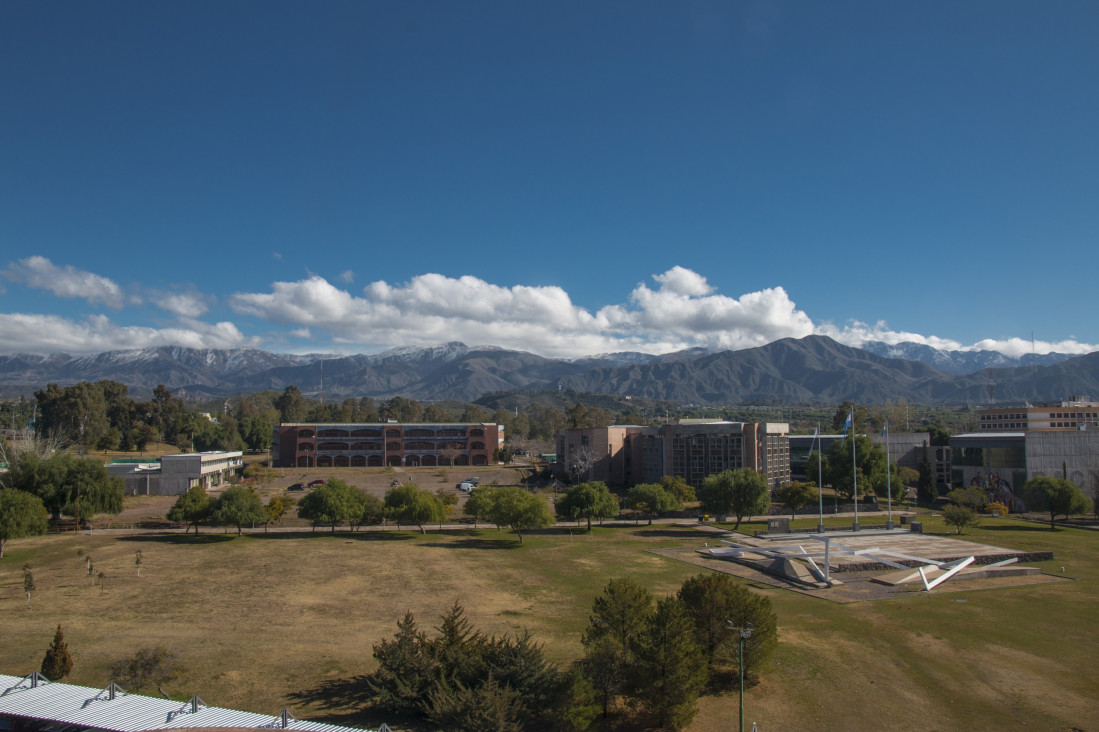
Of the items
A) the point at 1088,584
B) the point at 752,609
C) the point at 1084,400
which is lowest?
the point at 1088,584

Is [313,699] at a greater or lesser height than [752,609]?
lesser

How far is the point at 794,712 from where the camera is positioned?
24297 mm

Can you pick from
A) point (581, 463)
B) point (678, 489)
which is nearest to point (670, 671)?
point (678, 489)

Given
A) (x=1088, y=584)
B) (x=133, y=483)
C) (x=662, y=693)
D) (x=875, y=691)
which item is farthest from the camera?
(x=133, y=483)

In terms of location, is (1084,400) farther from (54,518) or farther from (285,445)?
(54,518)

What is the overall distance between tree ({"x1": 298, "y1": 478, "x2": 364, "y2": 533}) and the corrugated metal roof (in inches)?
1591

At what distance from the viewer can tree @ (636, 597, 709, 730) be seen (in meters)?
22.2

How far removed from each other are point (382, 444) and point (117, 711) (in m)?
116

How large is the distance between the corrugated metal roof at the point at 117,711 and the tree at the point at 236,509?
39.8 meters

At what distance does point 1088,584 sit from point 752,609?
34.9m

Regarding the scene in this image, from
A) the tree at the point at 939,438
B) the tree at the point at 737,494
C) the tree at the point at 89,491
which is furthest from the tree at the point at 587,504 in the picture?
the tree at the point at 939,438

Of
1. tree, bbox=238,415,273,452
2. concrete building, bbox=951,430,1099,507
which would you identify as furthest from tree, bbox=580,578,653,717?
tree, bbox=238,415,273,452

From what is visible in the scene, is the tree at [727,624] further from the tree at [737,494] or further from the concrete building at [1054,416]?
the concrete building at [1054,416]

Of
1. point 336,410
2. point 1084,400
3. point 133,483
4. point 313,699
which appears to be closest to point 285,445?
point 133,483
